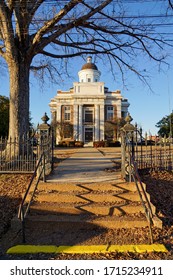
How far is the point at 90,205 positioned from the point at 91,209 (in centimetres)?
14

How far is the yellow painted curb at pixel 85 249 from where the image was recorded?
3.57 m

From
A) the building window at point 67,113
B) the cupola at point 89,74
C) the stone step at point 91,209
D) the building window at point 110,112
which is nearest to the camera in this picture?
the stone step at point 91,209

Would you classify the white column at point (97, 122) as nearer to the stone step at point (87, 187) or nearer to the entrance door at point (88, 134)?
the entrance door at point (88, 134)

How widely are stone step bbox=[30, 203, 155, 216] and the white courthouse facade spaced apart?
45.0 meters

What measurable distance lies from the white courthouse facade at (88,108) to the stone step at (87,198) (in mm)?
44615

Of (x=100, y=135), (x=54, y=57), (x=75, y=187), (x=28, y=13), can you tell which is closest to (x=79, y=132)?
(x=100, y=135)

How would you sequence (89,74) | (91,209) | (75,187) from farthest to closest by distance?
(89,74), (75,187), (91,209)

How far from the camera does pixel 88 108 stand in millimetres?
52250

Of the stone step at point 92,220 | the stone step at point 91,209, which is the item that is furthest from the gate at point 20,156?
the stone step at point 92,220

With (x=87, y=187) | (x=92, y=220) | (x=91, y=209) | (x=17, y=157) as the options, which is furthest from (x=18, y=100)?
(x=92, y=220)

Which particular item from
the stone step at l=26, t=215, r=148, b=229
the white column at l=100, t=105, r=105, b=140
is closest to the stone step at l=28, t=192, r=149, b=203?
the stone step at l=26, t=215, r=148, b=229

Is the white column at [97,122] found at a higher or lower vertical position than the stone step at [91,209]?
higher

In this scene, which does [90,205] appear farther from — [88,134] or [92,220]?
[88,134]

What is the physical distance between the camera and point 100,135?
50000 mm
